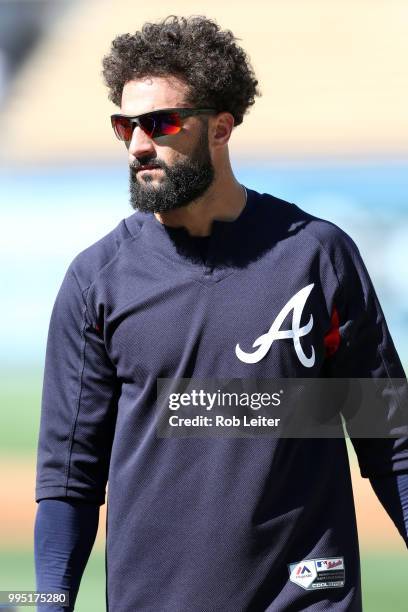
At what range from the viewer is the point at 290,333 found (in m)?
2.22

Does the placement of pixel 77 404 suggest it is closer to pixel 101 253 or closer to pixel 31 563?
pixel 101 253

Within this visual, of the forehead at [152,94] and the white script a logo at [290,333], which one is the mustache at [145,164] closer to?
the forehead at [152,94]

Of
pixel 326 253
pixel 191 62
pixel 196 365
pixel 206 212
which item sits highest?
pixel 191 62

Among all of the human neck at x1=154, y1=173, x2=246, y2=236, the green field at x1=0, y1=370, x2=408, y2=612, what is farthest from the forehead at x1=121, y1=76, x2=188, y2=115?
the green field at x1=0, y1=370, x2=408, y2=612

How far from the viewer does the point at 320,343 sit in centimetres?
226

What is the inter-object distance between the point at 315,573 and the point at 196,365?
0.44 meters

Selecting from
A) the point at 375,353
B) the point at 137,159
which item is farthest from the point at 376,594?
the point at 137,159

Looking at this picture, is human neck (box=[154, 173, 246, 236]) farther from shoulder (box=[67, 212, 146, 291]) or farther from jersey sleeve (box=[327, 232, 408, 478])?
jersey sleeve (box=[327, 232, 408, 478])

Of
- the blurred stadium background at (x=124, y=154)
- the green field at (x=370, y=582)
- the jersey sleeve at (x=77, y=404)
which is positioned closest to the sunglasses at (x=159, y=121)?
the jersey sleeve at (x=77, y=404)

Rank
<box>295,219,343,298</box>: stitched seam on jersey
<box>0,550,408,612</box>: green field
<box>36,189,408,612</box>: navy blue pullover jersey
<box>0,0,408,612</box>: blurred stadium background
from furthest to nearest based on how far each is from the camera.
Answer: <box>0,0,408,612</box>: blurred stadium background
<box>0,550,408,612</box>: green field
<box>295,219,343,298</box>: stitched seam on jersey
<box>36,189,408,612</box>: navy blue pullover jersey

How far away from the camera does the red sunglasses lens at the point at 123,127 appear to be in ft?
7.51

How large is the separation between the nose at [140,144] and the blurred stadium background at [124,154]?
7.49ft

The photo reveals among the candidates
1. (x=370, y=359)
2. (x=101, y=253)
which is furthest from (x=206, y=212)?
(x=370, y=359)

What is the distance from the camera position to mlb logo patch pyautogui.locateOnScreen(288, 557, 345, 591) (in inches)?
86.0
